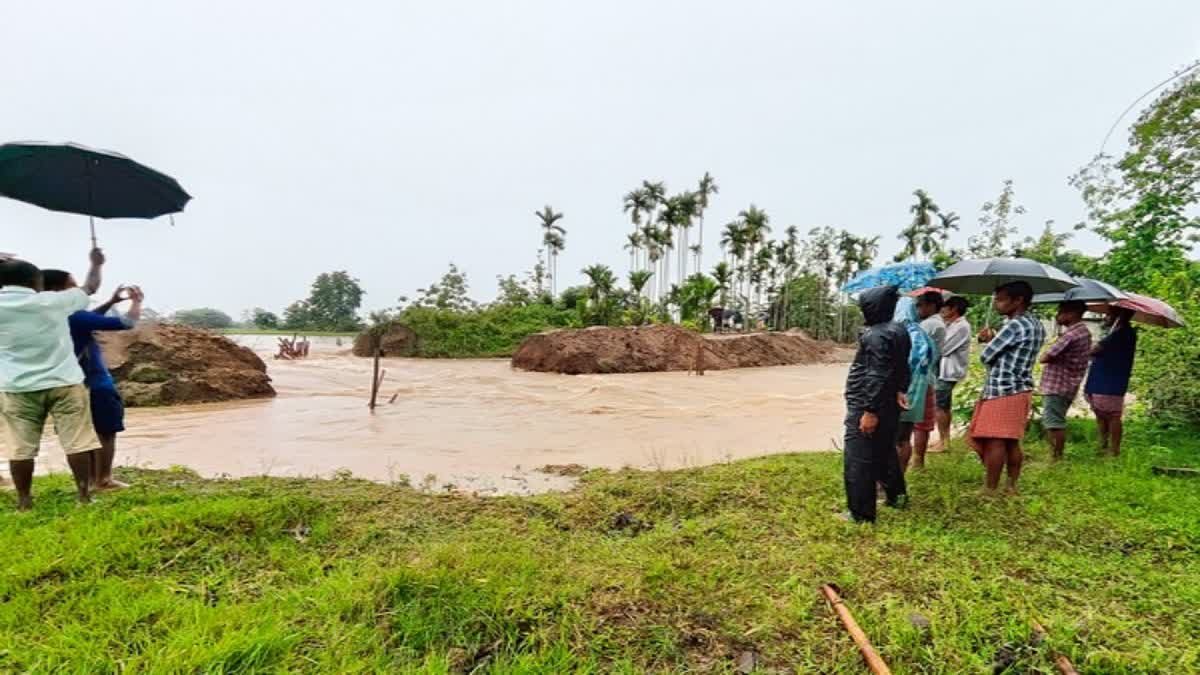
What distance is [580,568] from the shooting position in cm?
299

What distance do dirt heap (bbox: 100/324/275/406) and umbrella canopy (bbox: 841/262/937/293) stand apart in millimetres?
13444

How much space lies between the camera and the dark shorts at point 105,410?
4.40 metres

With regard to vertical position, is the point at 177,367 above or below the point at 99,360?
below

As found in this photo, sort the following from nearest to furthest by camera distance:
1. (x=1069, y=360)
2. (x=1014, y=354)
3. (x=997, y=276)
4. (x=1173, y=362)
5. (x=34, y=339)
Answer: (x=34, y=339) → (x=1014, y=354) → (x=997, y=276) → (x=1069, y=360) → (x=1173, y=362)

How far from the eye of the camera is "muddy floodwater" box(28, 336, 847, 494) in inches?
277

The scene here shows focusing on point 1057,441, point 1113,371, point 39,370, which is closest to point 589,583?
point 39,370

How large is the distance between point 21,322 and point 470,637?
3619mm

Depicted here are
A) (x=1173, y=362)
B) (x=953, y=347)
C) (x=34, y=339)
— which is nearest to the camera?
(x=34, y=339)

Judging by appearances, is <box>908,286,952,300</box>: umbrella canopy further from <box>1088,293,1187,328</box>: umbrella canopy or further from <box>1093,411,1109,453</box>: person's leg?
<box>1093,411,1109,453</box>: person's leg

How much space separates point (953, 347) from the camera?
5594 mm

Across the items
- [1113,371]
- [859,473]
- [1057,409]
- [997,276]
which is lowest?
[859,473]

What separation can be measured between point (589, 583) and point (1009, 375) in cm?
350

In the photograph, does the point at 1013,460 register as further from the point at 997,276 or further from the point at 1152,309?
the point at 1152,309

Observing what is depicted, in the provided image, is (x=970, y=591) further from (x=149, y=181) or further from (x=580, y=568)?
(x=149, y=181)
